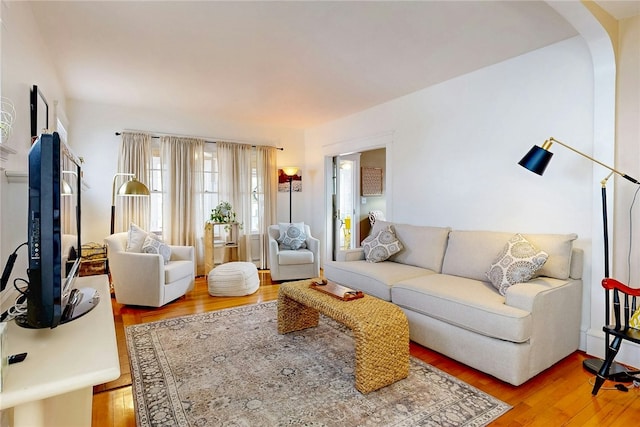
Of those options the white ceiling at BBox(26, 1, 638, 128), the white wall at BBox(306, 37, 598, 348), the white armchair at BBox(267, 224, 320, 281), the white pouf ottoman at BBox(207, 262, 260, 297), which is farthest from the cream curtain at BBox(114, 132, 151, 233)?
the white wall at BBox(306, 37, 598, 348)

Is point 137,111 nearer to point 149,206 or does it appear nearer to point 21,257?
point 149,206

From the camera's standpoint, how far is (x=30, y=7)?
7.25 ft

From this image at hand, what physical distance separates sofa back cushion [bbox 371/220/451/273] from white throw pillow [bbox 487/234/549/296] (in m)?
0.71

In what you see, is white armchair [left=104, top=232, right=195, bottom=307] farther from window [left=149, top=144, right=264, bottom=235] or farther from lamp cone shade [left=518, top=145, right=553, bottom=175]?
lamp cone shade [left=518, top=145, right=553, bottom=175]

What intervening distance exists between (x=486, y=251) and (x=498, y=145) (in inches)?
41.4

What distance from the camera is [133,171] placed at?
4.53 m

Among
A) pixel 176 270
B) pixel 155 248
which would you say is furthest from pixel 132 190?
pixel 176 270

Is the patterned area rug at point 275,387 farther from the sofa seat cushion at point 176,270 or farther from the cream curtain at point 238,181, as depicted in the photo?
the cream curtain at point 238,181

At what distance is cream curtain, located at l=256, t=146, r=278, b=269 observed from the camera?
18.2 ft

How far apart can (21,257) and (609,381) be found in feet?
12.2

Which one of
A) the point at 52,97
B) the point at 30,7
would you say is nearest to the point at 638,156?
the point at 30,7

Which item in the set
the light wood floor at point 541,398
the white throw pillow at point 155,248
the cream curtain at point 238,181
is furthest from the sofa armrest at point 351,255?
the cream curtain at point 238,181

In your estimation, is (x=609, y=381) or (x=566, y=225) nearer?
(x=609, y=381)

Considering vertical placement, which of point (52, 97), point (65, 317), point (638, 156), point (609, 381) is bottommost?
point (609, 381)
